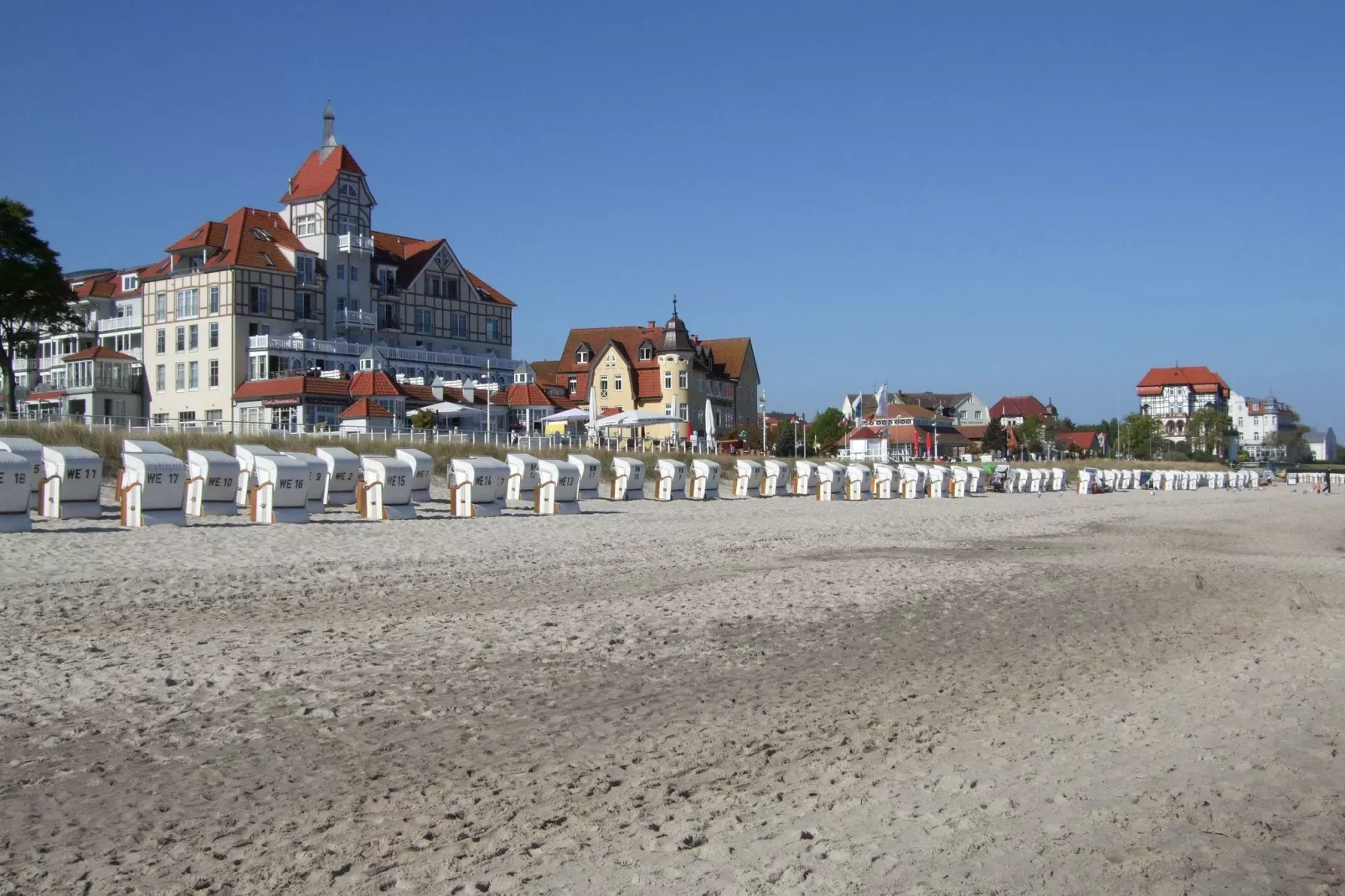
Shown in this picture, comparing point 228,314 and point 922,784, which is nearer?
point 922,784

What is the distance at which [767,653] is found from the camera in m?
9.12

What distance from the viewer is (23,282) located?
45.1 metres

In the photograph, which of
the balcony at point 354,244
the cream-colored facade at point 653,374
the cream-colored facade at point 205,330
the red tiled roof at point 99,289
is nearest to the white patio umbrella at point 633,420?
the cream-colored facade at point 205,330

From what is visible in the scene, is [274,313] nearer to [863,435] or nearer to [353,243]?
[353,243]

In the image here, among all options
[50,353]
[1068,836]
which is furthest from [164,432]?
[50,353]

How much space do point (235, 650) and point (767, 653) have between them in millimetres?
3969

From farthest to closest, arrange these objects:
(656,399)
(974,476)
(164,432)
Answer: (656,399), (974,476), (164,432)

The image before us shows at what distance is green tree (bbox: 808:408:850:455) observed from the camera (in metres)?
85.8

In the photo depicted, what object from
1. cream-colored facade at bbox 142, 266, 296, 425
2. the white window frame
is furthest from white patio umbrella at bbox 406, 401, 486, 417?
the white window frame

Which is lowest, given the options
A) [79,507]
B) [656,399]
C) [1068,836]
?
[1068,836]

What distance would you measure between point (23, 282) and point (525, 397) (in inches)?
836

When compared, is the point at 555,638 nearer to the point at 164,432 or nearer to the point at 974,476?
the point at 164,432

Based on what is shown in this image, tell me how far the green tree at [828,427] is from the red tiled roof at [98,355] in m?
44.8

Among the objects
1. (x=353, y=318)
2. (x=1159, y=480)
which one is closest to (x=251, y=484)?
(x=353, y=318)
